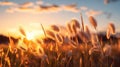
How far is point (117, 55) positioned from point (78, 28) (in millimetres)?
1850

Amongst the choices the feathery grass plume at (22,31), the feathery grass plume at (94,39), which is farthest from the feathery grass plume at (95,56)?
the feathery grass plume at (22,31)

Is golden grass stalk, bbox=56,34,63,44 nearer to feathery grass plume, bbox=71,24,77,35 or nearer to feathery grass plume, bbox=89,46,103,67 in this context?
feathery grass plume, bbox=71,24,77,35

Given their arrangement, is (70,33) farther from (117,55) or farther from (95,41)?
(117,55)

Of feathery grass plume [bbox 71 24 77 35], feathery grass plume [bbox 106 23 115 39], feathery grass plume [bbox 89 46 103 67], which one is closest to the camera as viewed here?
feathery grass plume [bbox 89 46 103 67]

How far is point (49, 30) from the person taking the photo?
2.90 m

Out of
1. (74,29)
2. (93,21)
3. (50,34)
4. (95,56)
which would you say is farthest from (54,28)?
(95,56)

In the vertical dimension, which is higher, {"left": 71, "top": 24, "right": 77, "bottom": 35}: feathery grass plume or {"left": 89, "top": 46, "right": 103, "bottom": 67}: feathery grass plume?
{"left": 71, "top": 24, "right": 77, "bottom": 35}: feathery grass plume

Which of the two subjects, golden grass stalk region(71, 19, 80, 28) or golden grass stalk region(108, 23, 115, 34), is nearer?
golden grass stalk region(71, 19, 80, 28)

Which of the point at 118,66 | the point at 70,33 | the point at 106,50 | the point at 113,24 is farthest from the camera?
the point at 118,66

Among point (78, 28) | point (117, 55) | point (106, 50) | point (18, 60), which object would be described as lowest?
point (117, 55)

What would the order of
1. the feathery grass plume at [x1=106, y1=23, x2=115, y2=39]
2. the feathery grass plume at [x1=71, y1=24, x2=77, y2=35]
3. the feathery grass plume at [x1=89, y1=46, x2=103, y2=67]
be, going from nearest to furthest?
the feathery grass plume at [x1=89, y1=46, x2=103, y2=67] < the feathery grass plume at [x1=71, y1=24, x2=77, y2=35] < the feathery grass plume at [x1=106, y1=23, x2=115, y2=39]

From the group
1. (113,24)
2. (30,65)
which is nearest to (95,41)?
(113,24)

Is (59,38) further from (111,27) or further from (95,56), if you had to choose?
(95,56)

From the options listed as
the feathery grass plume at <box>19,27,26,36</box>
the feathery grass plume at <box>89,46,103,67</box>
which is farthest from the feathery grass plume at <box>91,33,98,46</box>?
the feathery grass plume at <box>19,27,26,36</box>
